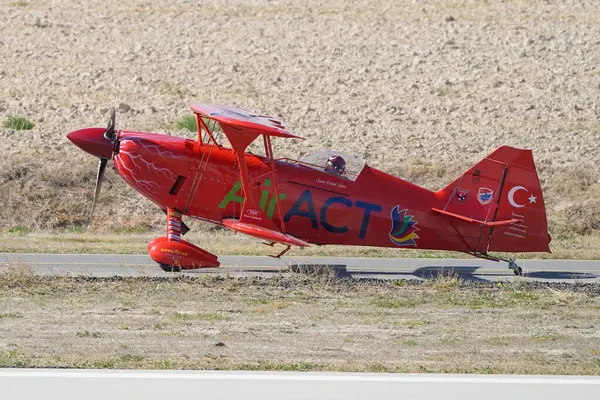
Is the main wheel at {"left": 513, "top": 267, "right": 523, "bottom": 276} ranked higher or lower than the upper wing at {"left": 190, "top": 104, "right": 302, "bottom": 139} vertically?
lower

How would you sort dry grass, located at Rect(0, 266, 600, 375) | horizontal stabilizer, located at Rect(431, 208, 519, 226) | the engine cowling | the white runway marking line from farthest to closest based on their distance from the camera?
horizontal stabilizer, located at Rect(431, 208, 519, 226) → the engine cowling → dry grass, located at Rect(0, 266, 600, 375) → the white runway marking line

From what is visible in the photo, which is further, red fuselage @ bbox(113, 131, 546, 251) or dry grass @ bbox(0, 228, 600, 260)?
dry grass @ bbox(0, 228, 600, 260)

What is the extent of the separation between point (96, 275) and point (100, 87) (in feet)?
59.8

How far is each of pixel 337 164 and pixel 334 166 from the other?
0.06 metres

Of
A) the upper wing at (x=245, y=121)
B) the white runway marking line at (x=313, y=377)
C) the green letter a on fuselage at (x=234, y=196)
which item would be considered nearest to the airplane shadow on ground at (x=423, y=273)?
the green letter a on fuselage at (x=234, y=196)

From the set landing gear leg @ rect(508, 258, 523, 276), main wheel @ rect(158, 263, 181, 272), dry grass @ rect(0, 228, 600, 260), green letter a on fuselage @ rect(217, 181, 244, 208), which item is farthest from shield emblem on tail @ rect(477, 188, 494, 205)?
main wheel @ rect(158, 263, 181, 272)

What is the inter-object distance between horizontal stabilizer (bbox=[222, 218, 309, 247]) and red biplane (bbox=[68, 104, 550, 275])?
0.03 metres

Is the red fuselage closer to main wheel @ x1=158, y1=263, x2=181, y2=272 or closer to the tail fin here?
the tail fin

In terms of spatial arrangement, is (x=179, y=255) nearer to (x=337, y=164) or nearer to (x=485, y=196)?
(x=337, y=164)

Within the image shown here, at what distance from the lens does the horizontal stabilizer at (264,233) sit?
15211 millimetres

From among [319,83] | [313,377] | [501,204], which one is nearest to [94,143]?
[501,204]

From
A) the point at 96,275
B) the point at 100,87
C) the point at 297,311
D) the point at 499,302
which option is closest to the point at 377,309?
the point at 297,311

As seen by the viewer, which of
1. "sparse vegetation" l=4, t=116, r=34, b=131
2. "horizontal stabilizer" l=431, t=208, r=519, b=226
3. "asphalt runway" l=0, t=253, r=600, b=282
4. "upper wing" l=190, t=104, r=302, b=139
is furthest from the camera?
"sparse vegetation" l=4, t=116, r=34, b=131

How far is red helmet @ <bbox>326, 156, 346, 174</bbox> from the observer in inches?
637
